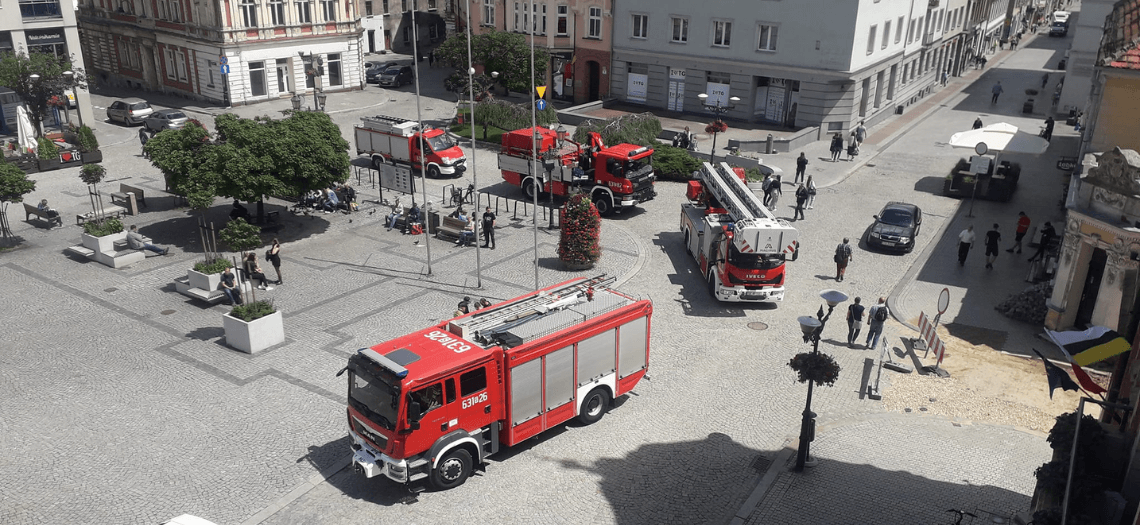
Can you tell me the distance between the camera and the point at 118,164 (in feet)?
129

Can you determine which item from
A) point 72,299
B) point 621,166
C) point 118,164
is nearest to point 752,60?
point 621,166

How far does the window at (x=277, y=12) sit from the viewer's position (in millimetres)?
51622

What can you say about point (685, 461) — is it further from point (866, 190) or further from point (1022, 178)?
Result: point (1022, 178)

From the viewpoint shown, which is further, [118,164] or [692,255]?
[118,164]

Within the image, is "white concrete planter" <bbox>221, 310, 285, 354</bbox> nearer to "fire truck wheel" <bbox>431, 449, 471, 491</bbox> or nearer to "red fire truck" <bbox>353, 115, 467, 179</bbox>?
"fire truck wheel" <bbox>431, 449, 471, 491</bbox>

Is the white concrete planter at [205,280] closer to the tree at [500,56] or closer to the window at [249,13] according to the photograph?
the tree at [500,56]

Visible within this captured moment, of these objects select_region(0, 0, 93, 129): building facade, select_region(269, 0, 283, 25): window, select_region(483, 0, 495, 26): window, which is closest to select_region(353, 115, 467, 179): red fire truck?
select_region(0, 0, 93, 129): building facade

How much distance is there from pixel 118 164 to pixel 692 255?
27.7 m

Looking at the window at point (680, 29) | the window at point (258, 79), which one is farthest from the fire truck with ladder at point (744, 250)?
the window at point (258, 79)

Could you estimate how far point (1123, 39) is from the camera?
27094mm

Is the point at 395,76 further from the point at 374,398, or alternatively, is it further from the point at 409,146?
the point at 374,398

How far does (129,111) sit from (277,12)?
1088 centimetres

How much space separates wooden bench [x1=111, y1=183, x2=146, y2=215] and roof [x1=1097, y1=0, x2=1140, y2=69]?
33.6m

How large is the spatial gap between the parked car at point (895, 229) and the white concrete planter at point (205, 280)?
21880mm
